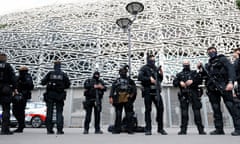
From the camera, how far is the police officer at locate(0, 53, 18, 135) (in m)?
5.30

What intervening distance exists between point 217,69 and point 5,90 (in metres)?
4.52

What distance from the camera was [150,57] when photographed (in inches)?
233

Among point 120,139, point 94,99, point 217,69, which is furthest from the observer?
point 94,99

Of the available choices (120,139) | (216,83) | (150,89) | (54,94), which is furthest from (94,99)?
(216,83)

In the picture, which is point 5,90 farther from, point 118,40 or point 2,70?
point 118,40

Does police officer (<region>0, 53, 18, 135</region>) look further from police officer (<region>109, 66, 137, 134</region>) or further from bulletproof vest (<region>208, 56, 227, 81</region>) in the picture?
bulletproof vest (<region>208, 56, 227, 81</region>)

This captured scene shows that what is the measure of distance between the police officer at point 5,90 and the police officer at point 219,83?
168 inches

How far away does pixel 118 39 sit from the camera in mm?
16484

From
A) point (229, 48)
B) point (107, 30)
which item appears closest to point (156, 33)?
point (107, 30)

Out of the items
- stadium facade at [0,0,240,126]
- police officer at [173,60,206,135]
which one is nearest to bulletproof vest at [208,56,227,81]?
police officer at [173,60,206,135]

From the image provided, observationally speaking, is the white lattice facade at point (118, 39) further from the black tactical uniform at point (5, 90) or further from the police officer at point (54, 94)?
the black tactical uniform at point (5, 90)

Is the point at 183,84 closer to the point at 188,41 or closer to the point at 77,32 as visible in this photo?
the point at 188,41

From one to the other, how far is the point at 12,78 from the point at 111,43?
441 inches

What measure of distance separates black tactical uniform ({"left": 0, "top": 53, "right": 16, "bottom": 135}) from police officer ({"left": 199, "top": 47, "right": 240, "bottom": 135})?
4271 millimetres
